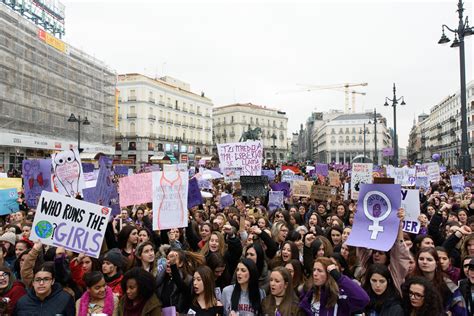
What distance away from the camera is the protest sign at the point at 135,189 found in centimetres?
748

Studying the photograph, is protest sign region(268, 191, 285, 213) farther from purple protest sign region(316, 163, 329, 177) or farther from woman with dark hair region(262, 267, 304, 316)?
woman with dark hair region(262, 267, 304, 316)

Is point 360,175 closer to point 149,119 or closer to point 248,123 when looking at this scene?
point 149,119

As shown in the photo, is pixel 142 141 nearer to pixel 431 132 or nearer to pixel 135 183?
pixel 135 183

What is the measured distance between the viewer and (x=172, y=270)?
4.12 metres

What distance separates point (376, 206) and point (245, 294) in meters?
1.65

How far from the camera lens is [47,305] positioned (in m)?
3.64

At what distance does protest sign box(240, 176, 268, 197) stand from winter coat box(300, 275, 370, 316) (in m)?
6.48

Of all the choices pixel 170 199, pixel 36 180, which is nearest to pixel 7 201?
pixel 36 180

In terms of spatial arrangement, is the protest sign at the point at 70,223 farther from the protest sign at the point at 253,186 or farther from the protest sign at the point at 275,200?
the protest sign at the point at 275,200

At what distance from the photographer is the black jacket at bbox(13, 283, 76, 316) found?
11.9 feet

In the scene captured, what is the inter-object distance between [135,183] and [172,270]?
367 centimetres

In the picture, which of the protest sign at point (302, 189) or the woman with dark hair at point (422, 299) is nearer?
the woman with dark hair at point (422, 299)

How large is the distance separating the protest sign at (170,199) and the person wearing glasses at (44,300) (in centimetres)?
192

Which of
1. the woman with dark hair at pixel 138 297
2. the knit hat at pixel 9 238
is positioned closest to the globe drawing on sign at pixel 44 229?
the woman with dark hair at pixel 138 297
